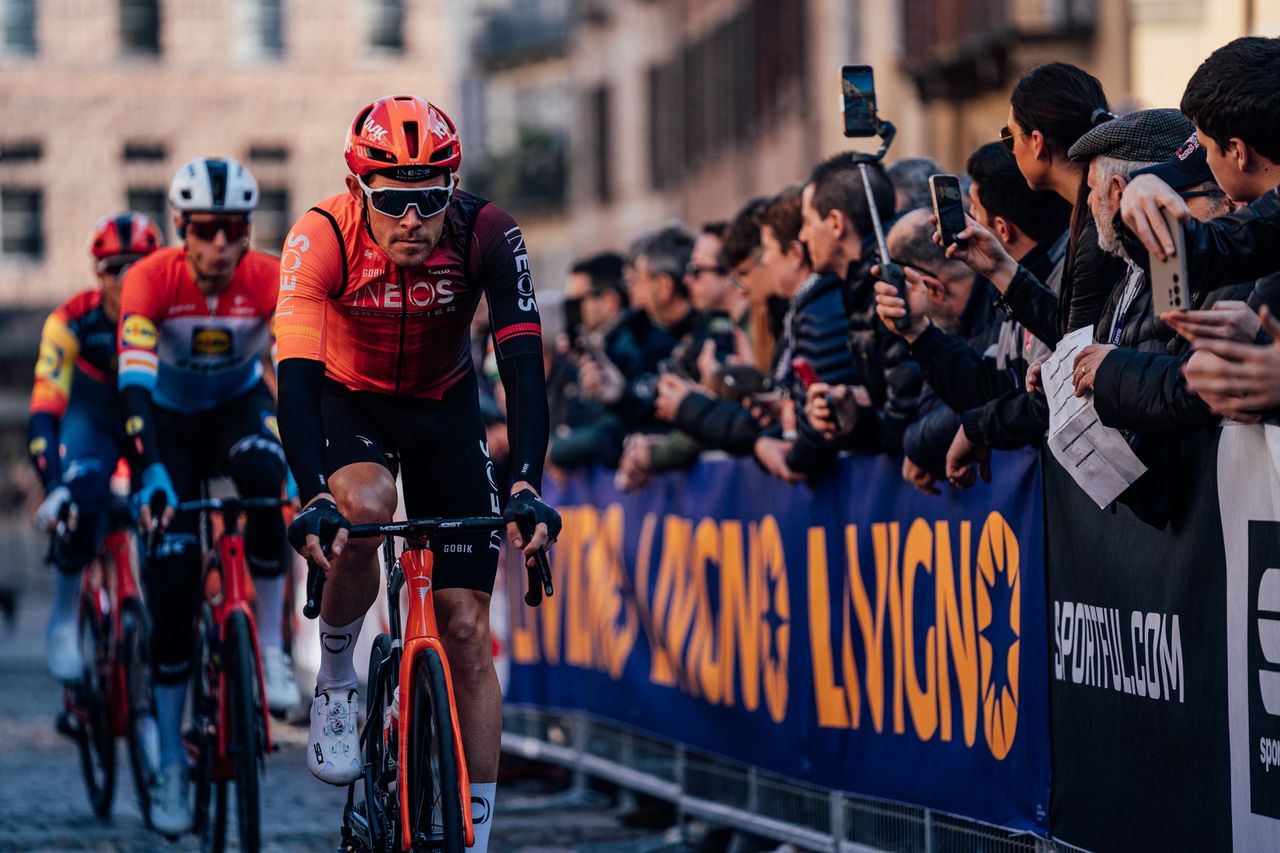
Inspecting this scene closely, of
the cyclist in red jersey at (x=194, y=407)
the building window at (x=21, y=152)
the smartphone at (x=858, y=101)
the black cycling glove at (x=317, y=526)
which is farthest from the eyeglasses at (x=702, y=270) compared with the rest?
the building window at (x=21, y=152)

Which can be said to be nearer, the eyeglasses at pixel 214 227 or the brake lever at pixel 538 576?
the brake lever at pixel 538 576

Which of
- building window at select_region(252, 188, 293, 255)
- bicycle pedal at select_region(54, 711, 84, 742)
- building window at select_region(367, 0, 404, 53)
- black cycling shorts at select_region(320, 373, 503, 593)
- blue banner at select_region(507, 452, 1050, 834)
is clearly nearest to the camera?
blue banner at select_region(507, 452, 1050, 834)

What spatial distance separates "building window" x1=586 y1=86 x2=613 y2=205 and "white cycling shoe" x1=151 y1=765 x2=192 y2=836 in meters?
39.3

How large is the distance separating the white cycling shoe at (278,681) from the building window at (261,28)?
49809 millimetres

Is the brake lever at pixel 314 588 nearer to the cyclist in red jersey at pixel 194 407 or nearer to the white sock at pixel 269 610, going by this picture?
the cyclist in red jersey at pixel 194 407

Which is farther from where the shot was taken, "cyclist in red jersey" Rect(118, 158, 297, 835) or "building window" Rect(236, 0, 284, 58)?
"building window" Rect(236, 0, 284, 58)

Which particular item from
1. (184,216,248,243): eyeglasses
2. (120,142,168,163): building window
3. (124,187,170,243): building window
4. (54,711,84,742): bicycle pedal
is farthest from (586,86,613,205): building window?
(184,216,248,243): eyeglasses

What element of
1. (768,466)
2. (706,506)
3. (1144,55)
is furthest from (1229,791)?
(1144,55)

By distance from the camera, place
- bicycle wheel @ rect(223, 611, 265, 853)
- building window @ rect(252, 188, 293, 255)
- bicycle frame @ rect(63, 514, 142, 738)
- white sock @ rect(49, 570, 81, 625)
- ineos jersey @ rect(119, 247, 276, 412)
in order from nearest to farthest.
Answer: bicycle wheel @ rect(223, 611, 265, 853) < ineos jersey @ rect(119, 247, 276, 412) < bicycle frame @ rect(63, 514, 142, 738) < white sock @ rect(49, 570, 81, 625) < building window @ rect(252, 188, 293, 255)

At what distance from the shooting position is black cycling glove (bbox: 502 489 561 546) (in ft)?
21.1

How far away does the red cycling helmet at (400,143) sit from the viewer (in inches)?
273

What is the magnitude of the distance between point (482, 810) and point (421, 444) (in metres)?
1.13

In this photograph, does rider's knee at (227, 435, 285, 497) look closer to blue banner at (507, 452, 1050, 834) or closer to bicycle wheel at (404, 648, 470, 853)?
blue banner at (507, 452, 1050, 834)

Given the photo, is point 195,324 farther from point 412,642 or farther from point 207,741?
point 412,642
